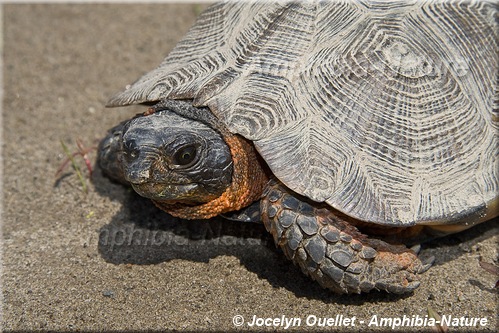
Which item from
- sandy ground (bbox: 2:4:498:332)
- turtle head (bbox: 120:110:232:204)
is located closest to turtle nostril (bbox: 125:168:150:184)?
turtle head (bbox: 120:110:232:204)

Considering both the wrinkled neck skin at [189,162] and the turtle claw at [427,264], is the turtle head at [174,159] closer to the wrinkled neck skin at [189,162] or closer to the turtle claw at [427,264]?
the wrinkled neck skin at [189,162]

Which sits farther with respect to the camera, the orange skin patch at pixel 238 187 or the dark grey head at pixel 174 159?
the orange skin patch at pixel 238 187

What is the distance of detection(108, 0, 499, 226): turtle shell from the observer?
288 centimetres

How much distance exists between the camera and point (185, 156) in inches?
114

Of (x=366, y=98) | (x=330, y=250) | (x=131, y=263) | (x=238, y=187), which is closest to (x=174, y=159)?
(x=238, y=187)

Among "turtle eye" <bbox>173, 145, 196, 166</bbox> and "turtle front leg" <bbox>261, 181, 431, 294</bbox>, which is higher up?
"turtle eye" <bbox>173, 145, 196, 166</bbox>

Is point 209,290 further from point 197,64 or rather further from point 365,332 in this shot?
point 197,64

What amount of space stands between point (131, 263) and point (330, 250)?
3.65ft

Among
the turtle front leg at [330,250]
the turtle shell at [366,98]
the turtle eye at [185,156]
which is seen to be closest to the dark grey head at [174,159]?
the turtle eye at [185,156]

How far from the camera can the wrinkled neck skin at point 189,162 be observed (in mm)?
2854

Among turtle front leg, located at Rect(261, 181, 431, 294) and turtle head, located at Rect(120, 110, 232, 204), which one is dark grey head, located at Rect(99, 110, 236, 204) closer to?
turtle head, located at Rect(120, 110, 232, 204)

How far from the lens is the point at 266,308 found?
2.93 m

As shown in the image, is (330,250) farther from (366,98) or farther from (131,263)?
(131,263)

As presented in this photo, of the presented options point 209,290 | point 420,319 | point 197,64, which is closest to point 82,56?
point 197,64
